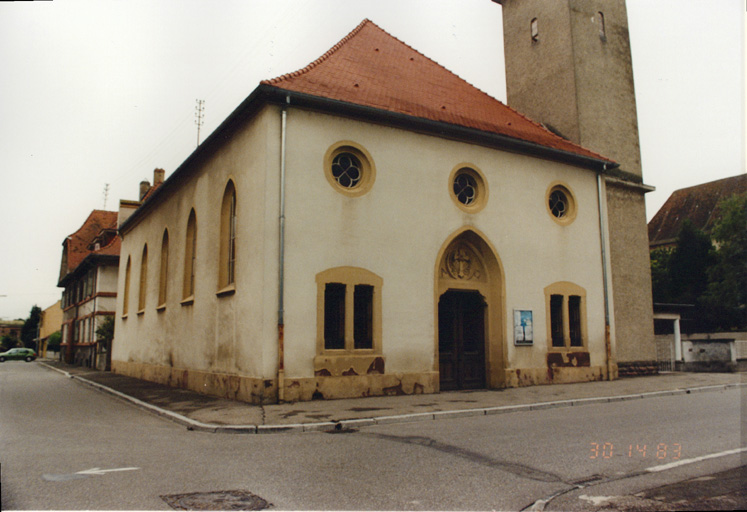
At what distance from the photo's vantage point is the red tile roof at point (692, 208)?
5340 centimetres

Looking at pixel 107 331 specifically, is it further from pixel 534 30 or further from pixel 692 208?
pixel 692 208

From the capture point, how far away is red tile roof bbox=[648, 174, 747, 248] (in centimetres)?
5340

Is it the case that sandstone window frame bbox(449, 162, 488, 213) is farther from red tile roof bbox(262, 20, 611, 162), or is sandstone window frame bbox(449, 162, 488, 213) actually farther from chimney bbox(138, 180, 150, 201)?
chimney bbox(138, 180, 150, 201)

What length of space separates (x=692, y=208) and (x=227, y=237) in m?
53.3

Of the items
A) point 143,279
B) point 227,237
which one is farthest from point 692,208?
point 227,237

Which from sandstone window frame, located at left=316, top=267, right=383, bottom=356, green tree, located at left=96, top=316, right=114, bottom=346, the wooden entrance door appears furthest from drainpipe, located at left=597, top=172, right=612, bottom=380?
green tree, located at left=96, top=316, right=114, bottom=346

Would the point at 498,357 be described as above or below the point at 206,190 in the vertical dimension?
below

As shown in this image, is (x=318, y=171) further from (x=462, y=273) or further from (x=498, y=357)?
(x=498, y=357)

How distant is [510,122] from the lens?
18.3m

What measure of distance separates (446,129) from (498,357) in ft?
21.2

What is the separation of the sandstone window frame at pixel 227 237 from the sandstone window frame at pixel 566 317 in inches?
359

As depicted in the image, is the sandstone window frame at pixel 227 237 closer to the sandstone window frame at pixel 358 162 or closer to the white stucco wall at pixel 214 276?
the white stucco wall at pixel 214 276

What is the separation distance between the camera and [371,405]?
1171 centimetres

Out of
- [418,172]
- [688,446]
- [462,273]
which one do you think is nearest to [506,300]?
[462,273]
